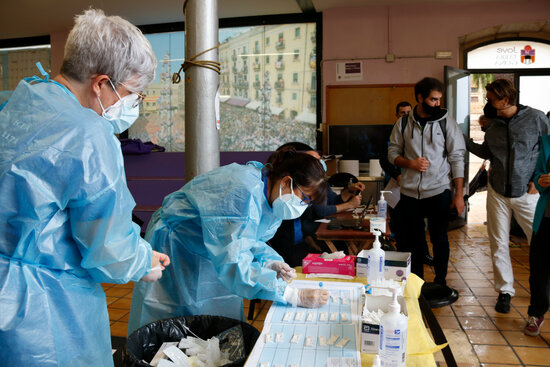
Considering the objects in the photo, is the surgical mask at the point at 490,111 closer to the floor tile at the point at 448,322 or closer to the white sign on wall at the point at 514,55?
the floor tile at the point at 448,322

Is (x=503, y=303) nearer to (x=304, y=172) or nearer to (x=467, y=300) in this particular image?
(x=467, y=300)

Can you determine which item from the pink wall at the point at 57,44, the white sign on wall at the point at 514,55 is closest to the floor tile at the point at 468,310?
the white sign on wall at the point at 514,55

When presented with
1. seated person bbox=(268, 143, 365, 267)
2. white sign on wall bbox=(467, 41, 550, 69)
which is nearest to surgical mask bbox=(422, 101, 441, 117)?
seated person bbox=(268, 143, 365, 267)

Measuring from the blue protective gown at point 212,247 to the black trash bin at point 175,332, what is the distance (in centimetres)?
12

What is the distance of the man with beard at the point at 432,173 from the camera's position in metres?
3.40

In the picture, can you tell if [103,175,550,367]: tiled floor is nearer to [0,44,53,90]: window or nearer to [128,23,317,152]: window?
[128,23,317,152]: window

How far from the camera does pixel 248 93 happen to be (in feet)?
23.4

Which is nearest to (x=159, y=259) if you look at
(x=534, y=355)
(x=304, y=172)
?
(x=304, y=172)

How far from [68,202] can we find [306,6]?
599 centimetres

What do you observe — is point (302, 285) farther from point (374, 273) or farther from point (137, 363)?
point (137, 363)

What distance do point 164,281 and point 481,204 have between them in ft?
23.3

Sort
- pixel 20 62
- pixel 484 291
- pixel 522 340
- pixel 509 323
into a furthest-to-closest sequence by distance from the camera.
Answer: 1. pixel 20 62
2. pixel 484 291
3. pixel 509 323
4. pixel 522 340

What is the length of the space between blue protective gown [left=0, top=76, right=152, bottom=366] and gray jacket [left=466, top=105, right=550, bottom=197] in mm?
2820

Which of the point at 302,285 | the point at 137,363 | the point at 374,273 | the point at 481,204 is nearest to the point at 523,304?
the point at 374,273
